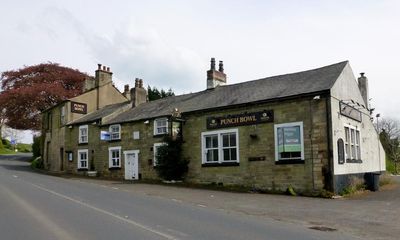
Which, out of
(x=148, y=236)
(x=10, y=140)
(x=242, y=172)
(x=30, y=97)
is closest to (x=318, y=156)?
(x=242, y=172)

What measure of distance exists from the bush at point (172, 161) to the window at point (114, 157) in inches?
223

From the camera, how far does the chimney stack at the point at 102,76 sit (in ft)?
131

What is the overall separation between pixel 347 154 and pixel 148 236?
1587 cm

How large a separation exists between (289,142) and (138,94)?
17.6 metres

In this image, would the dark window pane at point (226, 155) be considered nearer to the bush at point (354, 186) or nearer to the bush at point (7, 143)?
the bush at point (354, 186)

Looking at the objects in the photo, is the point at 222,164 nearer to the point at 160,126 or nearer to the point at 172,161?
the point at 172,161

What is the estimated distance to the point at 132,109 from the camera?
34344 millimetres

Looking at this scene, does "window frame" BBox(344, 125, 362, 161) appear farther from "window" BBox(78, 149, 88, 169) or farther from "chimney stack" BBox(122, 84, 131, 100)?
"chimney stack" BBox(122, 84, 131, 100)

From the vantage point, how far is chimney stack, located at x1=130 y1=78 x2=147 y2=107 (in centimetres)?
3544

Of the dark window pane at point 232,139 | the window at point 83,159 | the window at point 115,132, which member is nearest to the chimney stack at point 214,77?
the dark window pane at point 232,139

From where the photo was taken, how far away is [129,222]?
10.8m

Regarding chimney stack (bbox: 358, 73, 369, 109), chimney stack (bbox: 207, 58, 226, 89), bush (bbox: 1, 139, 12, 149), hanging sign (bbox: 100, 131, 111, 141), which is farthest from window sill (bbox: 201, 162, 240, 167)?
bush (bbox: 1, 139, 12, 149)

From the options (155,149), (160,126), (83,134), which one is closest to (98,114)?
(83,134)

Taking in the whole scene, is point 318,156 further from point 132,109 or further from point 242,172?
point 132,109
